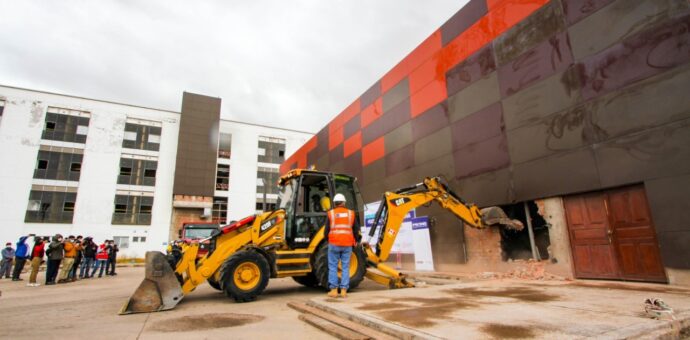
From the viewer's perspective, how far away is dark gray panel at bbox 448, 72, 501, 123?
972 centimetres

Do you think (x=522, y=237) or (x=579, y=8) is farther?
(x=522, y=237)

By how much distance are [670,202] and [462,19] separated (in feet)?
25.2

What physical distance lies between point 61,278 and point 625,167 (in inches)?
641

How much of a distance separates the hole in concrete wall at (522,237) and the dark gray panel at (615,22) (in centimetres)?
379

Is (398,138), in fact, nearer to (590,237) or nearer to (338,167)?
(338,167)

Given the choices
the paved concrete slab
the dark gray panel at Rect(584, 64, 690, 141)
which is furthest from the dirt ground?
the dark gray panel at Rect(584, 64, 690, 141)

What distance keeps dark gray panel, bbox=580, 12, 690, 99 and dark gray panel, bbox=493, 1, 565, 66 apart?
1304mm

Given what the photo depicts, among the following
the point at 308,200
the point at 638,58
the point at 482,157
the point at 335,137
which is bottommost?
the point at 308,200

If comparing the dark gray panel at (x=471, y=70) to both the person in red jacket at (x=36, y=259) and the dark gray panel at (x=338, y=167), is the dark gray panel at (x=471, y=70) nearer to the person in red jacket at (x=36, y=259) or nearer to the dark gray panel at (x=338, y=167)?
the dark gray panel at (x=338, y=167)

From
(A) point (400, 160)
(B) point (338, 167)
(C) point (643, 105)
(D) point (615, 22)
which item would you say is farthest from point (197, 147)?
(C) point (643, 105)

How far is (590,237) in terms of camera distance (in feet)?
23.9

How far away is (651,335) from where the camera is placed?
2.70 m

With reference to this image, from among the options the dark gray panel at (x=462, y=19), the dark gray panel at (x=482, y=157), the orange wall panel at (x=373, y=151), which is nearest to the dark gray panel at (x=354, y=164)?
the orange wall panel at (x=373, y=151)

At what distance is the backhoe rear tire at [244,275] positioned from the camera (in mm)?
5691
